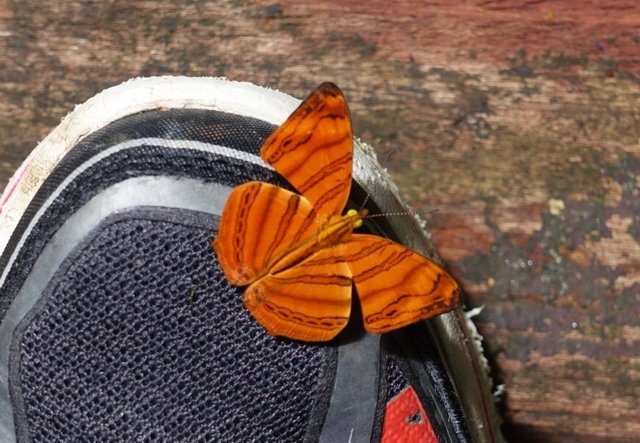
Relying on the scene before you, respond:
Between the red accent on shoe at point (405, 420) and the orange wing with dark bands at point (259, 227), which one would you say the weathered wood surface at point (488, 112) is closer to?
the red accent on shoe at point (405, 420)

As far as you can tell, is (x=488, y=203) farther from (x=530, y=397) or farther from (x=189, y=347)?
(x=189, y=347)

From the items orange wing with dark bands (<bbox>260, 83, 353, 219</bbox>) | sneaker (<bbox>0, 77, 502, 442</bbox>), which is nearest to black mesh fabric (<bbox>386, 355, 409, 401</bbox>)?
sneaker (<bbox>0, 77, 502, 442</bbox>)

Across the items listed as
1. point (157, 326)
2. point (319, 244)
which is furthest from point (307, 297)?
point (157, 326)

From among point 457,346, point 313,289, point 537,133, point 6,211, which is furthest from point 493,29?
point 6,211

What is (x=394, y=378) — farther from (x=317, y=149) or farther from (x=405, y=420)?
(x=317, y=149)

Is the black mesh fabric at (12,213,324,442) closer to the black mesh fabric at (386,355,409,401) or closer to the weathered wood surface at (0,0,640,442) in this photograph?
the black mesh fabric at (386,355,409,401)

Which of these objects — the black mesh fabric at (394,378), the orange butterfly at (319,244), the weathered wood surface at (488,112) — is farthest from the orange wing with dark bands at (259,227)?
the weathered wood surface at (488,112)
